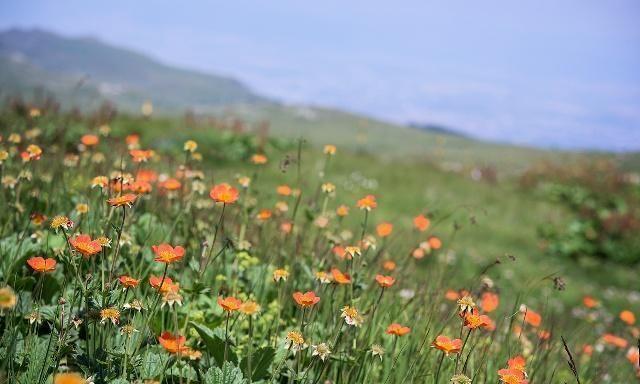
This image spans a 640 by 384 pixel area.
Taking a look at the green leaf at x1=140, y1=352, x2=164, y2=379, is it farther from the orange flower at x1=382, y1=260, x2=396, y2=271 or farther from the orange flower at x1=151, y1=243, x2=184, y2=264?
the orange flower at x1=382, y1=260, x2=396, y2=271

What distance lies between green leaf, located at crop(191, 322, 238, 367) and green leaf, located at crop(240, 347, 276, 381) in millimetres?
93

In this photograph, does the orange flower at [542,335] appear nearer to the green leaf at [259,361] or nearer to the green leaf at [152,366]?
the green leaf at [259,361]

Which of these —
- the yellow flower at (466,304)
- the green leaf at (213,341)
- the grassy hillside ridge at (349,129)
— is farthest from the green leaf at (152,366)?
the grassy hillside ridge at (349,129)

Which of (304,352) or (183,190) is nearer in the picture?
(304,352)

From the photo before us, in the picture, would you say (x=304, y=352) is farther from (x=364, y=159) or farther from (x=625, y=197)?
(x=625, y=197)

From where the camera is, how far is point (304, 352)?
2209 millimetres

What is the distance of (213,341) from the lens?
2.00 meters

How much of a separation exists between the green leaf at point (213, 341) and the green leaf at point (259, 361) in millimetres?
93

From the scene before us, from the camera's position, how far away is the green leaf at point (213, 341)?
77.0 inches

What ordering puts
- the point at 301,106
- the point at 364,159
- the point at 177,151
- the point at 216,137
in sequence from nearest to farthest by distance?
the point at 177,151 < the point at 216,137 < the point at 364,159 < the point at 301,106

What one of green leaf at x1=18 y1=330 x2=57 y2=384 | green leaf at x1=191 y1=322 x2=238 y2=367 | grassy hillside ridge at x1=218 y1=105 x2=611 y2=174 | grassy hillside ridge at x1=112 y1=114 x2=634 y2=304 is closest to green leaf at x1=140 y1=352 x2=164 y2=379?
green leaf at x1=191 y1=322 x2=238 y2=367

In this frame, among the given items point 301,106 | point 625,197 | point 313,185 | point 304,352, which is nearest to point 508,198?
point 625,197

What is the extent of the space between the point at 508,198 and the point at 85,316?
40.7 feet

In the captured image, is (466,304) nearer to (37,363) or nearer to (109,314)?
(109,314)
